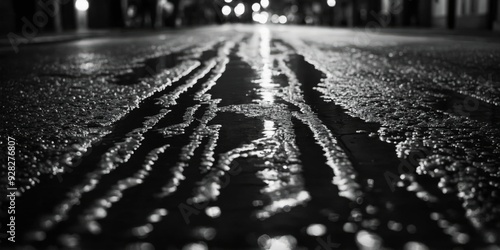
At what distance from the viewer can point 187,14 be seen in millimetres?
70812

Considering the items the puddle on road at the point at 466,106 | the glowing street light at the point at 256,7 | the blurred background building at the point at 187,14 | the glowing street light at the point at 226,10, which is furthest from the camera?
the glowing street light at the point at 256,7

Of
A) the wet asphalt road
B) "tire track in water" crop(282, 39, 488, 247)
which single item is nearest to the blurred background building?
the wet asphalt road

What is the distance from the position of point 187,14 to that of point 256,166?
68878 millimetres

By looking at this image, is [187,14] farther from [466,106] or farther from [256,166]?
[256,166]

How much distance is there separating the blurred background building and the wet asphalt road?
19.6 meters

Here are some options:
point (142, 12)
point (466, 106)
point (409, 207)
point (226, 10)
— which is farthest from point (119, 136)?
point (226, 10)

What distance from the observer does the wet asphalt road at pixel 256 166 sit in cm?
227

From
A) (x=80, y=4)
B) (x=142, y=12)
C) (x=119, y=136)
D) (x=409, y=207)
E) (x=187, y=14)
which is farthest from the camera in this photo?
(x=187, y=14)

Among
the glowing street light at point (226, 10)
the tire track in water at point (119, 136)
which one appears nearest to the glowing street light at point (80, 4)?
the tire track in water at point (119, 136)

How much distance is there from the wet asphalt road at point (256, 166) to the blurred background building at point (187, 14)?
19.6 m

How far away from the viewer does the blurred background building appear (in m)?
27.6

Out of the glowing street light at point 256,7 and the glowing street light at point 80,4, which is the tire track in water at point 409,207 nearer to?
the glowing street light at point 80,4

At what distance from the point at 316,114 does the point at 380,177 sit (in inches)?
82.9

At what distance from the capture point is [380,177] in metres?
3.04
